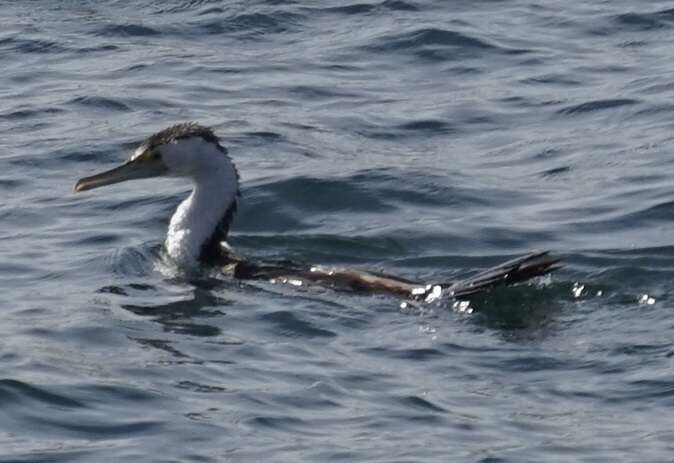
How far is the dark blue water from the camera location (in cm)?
1000

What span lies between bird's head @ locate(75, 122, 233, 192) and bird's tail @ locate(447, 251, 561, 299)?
237cm

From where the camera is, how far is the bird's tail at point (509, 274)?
11.8 meters

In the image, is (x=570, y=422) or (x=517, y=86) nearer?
(x=570, y=422)

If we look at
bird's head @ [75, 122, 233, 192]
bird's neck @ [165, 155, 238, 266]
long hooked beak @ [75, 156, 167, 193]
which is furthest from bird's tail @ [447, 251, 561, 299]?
long hooked beak @ [75, 156, 167, 193]

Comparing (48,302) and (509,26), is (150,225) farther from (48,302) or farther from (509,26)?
(509,26)

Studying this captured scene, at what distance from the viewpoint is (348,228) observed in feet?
46.8

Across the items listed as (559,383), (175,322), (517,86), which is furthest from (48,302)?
(517,86)

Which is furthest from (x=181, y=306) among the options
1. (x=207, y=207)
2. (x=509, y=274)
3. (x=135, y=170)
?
(x=509, y=274)

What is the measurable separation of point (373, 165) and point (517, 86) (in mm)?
2648

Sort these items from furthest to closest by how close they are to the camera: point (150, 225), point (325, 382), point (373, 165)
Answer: point (373, 165) → point (150, 225) → point (325, 382)

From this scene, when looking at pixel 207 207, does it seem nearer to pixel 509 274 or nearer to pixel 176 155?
pixel 176 155

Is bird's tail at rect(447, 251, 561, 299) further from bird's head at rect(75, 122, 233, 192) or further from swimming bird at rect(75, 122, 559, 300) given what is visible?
bird's head at rect(75, 122, 233, 192)

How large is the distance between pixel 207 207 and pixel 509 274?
272 centimetres

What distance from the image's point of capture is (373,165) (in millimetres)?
15742
